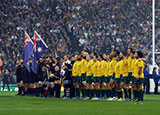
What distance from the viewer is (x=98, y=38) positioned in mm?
45344

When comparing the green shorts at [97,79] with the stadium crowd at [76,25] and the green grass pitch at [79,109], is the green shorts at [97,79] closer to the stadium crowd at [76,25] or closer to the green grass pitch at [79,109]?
the green grass pitch at [79,109]

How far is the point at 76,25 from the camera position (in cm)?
4628

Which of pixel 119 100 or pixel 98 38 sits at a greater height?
pixel 98 38

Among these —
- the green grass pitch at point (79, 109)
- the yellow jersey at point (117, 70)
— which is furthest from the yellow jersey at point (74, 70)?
the green grass pitch at point (79, 109)

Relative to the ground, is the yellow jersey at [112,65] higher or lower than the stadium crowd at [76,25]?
lower

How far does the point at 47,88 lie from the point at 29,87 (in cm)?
252

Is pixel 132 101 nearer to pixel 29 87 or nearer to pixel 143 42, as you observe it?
pixel 29 87

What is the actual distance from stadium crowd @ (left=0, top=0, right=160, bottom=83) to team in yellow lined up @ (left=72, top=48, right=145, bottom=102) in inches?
703

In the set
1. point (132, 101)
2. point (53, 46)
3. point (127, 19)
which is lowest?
point (132, 101)

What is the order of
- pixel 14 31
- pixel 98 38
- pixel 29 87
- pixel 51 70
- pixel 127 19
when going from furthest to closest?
pixel 127 19 < pixel 98 38 < pixel 14 31 < pixel 29 87 < pixel 51 70

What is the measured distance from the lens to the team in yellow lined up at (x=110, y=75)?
59.1ft

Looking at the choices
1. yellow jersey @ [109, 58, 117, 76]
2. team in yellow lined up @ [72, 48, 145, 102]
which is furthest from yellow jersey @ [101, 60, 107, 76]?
yellow jersey @ [109, 58, 117, 76]

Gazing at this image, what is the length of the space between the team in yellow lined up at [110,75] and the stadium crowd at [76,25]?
17.9 m

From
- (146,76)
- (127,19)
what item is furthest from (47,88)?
(127,19)
